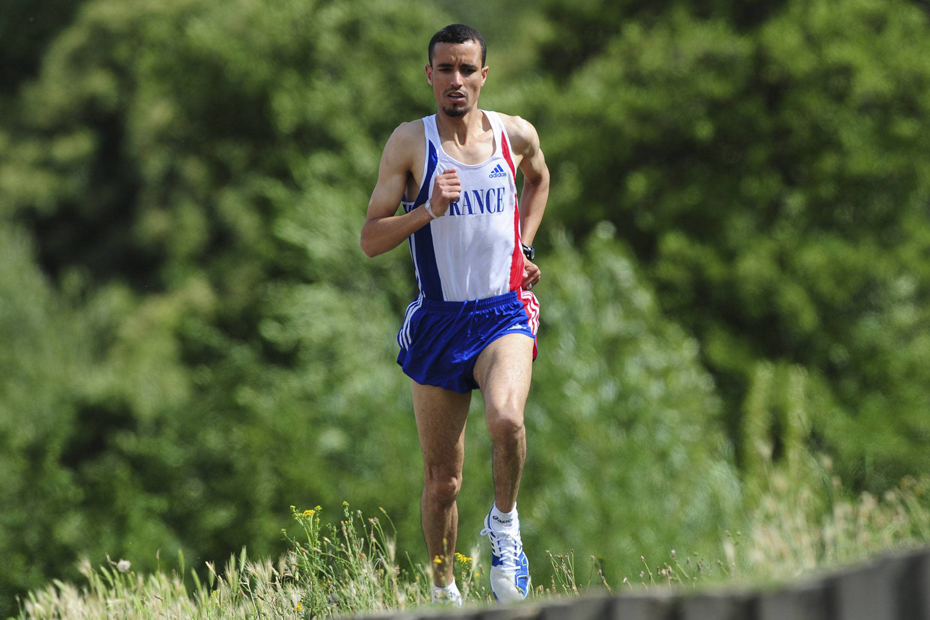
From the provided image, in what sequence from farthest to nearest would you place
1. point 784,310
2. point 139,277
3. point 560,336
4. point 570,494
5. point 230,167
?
point 139,277 → point 230,167 → point 784,310 → point 560,336 → point 570,494

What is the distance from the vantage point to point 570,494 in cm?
1493

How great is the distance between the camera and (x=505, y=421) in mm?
4352

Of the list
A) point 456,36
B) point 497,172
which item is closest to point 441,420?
point 497,172

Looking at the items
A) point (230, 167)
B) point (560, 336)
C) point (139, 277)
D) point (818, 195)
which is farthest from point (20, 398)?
point (818, 195)

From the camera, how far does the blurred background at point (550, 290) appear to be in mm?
16391

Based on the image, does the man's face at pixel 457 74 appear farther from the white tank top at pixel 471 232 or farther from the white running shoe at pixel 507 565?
the white running shoe at pixel 507 565

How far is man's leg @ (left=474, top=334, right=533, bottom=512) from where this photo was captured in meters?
4.38

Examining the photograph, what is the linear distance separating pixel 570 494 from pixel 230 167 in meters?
11.7

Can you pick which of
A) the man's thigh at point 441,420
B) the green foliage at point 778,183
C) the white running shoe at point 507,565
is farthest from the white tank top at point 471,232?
the green foliage at point 778,183

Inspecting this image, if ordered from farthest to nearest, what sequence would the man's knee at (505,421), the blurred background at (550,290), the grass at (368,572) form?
1. the blurred background at (550,290)
2. the man's knee at (505,421)
3. the grass at (368,572)

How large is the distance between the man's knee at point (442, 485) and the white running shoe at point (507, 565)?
10.8 inches

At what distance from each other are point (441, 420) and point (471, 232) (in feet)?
2.72

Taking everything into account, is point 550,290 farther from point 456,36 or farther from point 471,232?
point 456,36

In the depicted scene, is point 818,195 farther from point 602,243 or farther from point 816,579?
point 816,579
